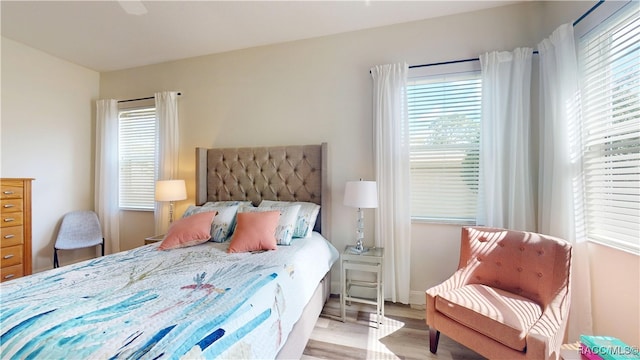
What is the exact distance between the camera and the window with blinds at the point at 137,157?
342cm

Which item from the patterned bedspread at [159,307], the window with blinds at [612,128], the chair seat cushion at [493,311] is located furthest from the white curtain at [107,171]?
the window with blinds at [612,128]

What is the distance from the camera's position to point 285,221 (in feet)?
7.42

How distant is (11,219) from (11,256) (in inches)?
15.2

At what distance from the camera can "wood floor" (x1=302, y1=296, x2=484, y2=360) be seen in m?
1.81

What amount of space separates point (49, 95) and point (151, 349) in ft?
A: 13.0

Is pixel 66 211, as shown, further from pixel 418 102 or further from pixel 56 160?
pixel 418 102

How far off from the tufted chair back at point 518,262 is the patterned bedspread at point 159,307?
4.23ft

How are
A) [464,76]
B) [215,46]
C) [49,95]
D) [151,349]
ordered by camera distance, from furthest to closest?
[49,95] → [215,46] → [464,76] → [151,349]

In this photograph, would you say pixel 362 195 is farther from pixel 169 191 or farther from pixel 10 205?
pixel 10 205

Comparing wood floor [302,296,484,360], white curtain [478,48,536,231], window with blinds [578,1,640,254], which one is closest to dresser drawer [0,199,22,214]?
wood floor [302,296,484,360]

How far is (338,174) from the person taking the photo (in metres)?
2.71

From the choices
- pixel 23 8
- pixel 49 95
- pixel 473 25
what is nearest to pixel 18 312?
pixel 23 8

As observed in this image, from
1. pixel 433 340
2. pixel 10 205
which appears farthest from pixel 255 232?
pixel 10 205

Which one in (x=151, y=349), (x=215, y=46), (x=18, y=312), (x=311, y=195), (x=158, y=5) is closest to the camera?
(x=151, y=349)
